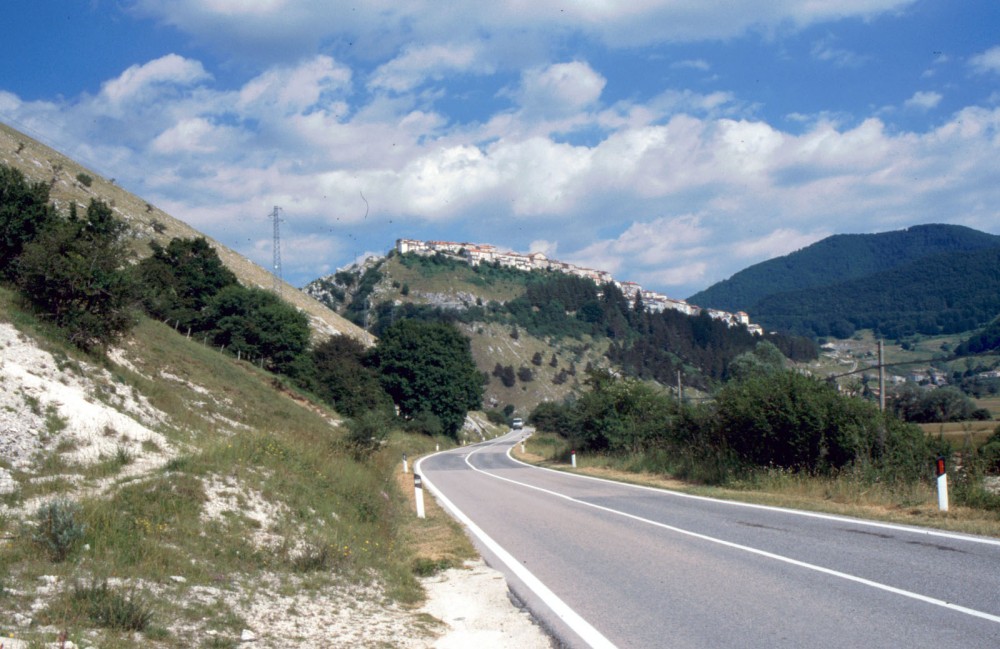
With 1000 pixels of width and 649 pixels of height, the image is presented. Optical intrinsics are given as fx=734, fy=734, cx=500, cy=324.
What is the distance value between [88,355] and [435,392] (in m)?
52.1

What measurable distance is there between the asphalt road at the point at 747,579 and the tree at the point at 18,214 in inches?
936

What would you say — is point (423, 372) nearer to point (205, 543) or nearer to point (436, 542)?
point (436, 542)

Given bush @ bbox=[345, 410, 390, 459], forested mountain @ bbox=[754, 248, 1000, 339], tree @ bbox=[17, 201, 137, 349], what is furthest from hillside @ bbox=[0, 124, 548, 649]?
forested mountain @ bbox=[754, 248, 1000, 339]

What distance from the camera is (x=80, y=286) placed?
20.5 meters

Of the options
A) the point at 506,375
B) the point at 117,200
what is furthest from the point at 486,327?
the point at 117,200

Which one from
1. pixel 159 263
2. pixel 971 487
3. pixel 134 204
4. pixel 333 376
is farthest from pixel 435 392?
pixel 971 487

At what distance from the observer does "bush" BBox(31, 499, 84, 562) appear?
6004 mm

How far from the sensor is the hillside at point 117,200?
5941 cm

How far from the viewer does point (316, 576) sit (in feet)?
24.6

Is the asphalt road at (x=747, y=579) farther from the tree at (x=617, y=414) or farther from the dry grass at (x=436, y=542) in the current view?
the tree at (x=617, y=414)

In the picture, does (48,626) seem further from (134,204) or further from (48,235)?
(134,204)

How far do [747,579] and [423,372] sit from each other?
6445cm

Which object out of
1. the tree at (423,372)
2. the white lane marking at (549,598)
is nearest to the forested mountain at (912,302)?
the tree at (423,372)

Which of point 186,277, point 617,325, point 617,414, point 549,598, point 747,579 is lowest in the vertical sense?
point 549,598
